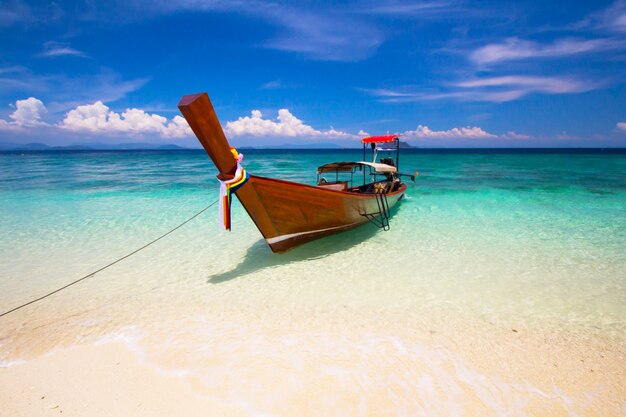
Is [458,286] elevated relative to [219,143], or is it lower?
lower

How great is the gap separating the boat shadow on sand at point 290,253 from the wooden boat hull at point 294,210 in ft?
1.03

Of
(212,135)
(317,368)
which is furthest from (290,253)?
(317,368)

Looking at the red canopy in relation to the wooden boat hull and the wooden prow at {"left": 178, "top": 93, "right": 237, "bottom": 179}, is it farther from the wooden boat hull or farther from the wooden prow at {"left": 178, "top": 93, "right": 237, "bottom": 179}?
the wooden prow at {"left": 178, "top": 93, "right": 237, "bottom": 179}

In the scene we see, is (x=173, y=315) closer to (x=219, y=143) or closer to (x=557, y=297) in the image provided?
(x=219, y=143)

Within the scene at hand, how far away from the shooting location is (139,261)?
763cm

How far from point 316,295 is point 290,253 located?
87.4 inches

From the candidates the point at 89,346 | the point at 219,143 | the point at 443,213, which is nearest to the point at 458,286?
the point at 219,143

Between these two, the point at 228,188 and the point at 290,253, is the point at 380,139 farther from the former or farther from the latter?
the point at 228,188

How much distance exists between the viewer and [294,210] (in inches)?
280

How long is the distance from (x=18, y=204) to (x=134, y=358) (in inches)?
582

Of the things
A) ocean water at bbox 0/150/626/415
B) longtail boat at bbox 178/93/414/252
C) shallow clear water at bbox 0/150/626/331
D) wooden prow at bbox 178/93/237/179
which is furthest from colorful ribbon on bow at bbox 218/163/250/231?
shallow clear water at bbox 0/150/626/331

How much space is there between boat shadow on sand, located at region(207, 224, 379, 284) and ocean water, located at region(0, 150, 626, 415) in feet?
0.19

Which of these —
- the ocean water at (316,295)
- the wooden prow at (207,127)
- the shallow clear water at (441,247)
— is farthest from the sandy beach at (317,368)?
the wooden prow at (207,127)

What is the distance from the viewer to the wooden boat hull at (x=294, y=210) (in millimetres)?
6348
